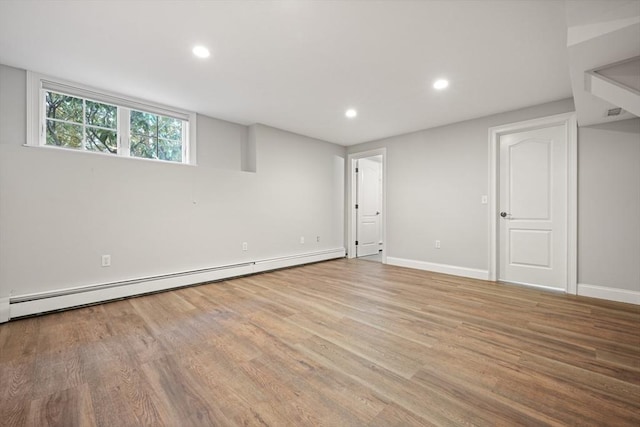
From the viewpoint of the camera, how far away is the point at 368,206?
6.13m

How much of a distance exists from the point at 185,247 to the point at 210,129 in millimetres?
1831

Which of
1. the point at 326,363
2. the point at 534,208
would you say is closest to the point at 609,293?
the point at 534,208

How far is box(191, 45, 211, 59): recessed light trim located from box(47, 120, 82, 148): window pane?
1853mm

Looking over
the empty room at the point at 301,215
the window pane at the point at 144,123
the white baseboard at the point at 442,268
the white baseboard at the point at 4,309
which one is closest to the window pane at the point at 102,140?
the empty room at the point at 301,215

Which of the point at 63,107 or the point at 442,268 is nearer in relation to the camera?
the point at 63,107

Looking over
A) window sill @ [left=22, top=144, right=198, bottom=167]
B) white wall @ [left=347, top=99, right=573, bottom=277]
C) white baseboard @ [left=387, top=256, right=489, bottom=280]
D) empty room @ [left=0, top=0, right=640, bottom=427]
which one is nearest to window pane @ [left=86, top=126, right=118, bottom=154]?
empty room @ [left=0, top=0, right=640, bottom=427]

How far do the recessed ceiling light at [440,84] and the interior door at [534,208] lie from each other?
5.16 ft

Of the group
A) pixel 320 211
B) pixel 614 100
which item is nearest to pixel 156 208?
pixel 320 211

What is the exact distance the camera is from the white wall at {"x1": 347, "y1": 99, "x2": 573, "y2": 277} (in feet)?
12.9

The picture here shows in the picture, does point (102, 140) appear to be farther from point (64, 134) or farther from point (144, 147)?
point (144, 147)

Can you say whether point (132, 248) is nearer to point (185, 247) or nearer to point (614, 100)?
point (185, 247)

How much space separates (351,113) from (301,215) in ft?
6.88

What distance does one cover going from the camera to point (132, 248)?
126 inches

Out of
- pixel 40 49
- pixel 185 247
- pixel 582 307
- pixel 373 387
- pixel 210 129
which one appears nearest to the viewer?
pixel 373 387
